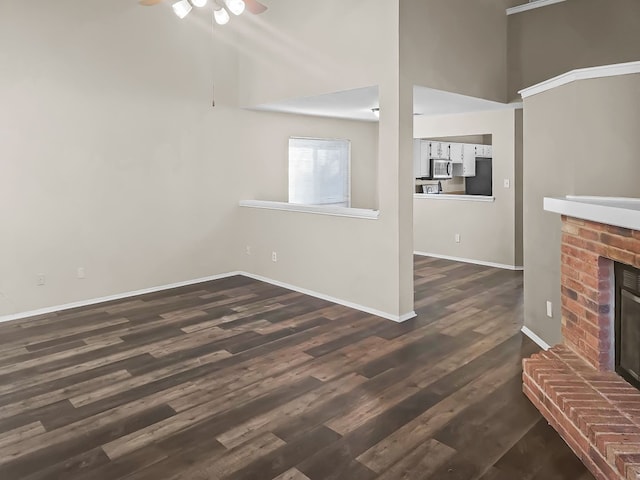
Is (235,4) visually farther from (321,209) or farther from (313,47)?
(321,209)

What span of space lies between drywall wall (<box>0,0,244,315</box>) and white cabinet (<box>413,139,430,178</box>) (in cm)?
315

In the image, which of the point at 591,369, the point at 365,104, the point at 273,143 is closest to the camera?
the point at 591,369

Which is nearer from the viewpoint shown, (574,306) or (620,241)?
(620,241)

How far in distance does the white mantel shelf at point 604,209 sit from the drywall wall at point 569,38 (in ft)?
9.78

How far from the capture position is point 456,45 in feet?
16.8

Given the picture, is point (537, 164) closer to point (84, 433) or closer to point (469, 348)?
point (469, 348)

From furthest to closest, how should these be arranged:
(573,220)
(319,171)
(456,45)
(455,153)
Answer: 1. (455,153)
2. (319,171)
3. (456,45)
4. (573,220)

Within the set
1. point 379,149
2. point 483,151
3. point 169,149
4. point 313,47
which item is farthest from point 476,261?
point 169,149

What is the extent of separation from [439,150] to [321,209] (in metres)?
3.99

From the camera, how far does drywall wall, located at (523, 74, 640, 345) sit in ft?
10.1

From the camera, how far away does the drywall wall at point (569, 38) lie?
525 cm

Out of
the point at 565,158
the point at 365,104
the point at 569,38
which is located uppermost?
the point at 569,38

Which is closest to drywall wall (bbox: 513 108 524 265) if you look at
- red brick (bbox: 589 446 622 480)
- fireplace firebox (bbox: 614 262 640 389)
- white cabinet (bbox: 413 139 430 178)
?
white cabinet (bbox: 413 139 430 178)

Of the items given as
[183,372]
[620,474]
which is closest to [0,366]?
[183,372]
